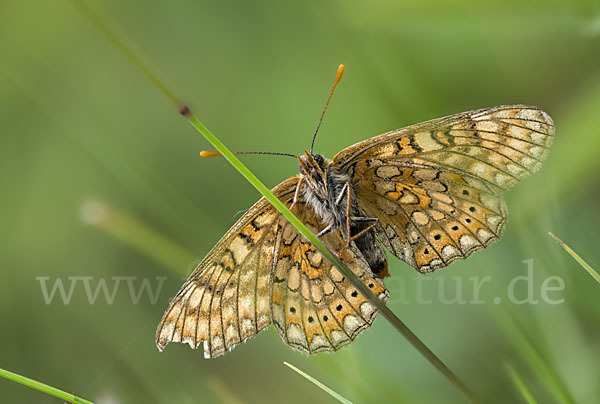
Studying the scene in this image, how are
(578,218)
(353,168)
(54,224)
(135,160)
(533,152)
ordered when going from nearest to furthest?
(533,152)
(353,168)
(578,218)
(135,160)
(54,224)

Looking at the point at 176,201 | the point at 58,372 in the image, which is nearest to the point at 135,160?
the point at 176,201

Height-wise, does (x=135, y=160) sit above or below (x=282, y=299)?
above

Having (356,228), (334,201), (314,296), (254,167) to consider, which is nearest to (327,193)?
(334,201)

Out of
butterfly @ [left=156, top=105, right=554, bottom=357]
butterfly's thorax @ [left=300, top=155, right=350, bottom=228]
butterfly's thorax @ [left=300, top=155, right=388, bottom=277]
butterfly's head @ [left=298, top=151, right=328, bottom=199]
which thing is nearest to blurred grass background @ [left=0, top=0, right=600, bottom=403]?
butterfly @ [left=156, top=105, right=554, bottom=357]

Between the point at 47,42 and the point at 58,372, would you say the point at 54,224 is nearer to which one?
the point at 58,372

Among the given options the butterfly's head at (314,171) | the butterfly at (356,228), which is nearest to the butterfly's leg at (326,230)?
the butterfly at (356,228)

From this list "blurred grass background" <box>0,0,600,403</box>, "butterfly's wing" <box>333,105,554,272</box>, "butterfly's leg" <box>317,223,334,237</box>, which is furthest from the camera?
"blurred grass background" <box>0,0,600,403</box>

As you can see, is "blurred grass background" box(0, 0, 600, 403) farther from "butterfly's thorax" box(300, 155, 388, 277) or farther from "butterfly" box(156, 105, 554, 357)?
"butterfly's thorax" box(300, 155, 388, 277)

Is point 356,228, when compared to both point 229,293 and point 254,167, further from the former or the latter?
point 254,167
